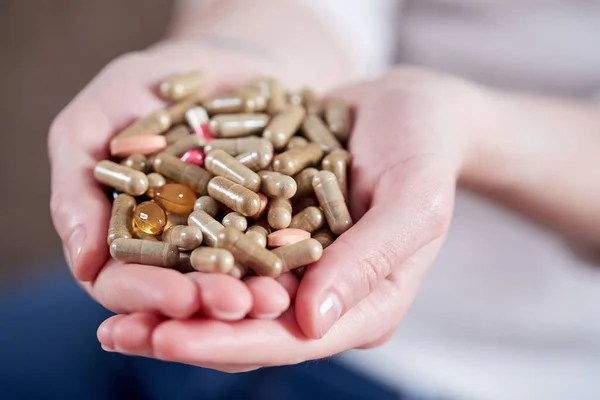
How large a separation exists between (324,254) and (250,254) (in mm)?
116

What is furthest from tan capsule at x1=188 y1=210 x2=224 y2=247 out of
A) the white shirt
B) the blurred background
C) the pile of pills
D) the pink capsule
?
the blurred background

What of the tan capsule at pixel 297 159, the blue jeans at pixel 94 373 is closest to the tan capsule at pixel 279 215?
the tan capsule at pixel 297 159

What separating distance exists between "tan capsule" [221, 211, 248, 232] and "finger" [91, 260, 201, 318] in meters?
0.18

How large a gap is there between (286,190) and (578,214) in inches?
31.5

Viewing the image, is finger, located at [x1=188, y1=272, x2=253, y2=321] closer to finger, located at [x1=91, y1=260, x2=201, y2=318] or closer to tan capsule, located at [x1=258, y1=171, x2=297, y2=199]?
finger, located at [x1=91, y1=260, x2=201, y2=318]

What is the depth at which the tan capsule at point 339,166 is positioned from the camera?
1302mm

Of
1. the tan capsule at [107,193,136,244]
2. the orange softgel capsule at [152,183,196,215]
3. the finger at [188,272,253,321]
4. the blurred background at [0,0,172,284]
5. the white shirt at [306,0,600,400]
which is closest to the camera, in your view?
the finger at [188,272,253,321]

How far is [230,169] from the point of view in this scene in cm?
126

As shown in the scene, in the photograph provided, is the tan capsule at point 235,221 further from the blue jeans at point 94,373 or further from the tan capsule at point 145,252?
the blue jeans at point 94,373

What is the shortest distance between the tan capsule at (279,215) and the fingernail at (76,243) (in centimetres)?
32

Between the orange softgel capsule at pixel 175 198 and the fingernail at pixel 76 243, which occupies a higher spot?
Result: the orange softgel capsule at pixel 175 198

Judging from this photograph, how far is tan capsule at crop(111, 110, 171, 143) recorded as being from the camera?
1.41 metres

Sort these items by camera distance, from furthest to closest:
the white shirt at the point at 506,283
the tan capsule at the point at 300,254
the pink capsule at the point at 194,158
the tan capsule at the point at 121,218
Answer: the white shirt at the point at 506,283 → the pink capsule at the point at 194,158 → the tan capsule at the point at 121,218 → the tan capsule at the point at 300,254

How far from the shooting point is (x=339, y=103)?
1.56 meters
